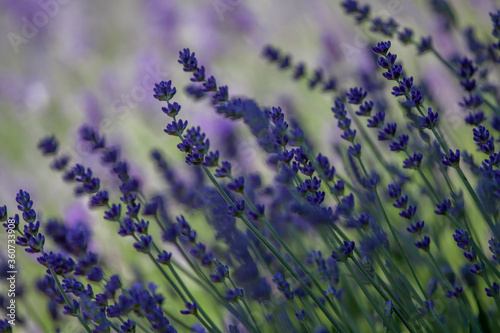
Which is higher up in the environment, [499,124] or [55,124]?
[55,124]

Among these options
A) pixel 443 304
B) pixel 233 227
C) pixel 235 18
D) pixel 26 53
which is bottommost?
pixel 443 304

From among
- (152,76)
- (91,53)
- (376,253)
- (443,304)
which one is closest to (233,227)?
(376,253)

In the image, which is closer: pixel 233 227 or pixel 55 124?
pixel 233 227

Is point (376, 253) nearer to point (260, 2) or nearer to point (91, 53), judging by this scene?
point (260, 2)

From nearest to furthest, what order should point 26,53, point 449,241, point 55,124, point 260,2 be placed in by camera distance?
point 449,241 → point 55,124 → point 260,2 → point 26,53

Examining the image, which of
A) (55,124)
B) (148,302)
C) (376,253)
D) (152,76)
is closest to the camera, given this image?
(148,302)

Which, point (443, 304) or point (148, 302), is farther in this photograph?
point (443, 304)

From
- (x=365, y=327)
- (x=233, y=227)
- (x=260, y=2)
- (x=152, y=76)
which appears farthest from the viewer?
(x=260, y=2)

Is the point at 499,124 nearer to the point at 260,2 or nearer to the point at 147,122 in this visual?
the point at 147,122

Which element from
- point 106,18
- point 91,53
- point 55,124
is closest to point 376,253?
point 55,124
